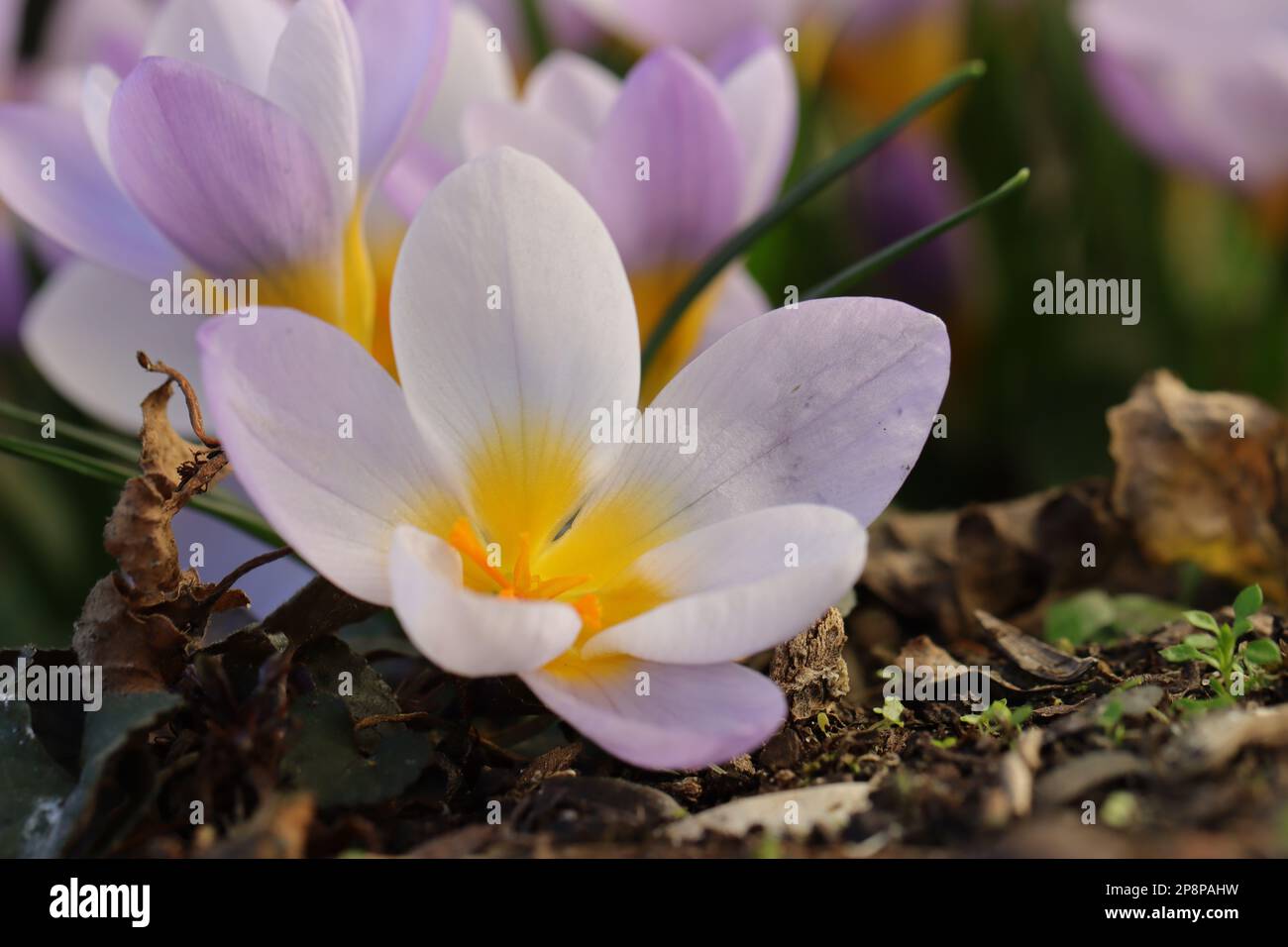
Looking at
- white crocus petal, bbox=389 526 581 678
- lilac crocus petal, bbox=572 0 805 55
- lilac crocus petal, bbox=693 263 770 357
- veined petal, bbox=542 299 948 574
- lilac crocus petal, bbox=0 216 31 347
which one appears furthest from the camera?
lilac crocus petal, bbox=0 216 31 347


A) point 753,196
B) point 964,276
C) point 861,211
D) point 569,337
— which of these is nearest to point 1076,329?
point 964,276

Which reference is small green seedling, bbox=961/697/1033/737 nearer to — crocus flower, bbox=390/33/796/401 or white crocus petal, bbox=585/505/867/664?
white crocus petal, bbox=585/505/867/664

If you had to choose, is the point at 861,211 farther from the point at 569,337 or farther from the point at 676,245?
the point at 569,337

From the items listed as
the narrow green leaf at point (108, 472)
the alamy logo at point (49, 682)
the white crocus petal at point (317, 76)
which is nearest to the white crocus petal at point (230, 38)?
the white crocus petal at point (317, 76)

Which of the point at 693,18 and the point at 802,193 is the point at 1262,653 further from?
the point at 693,18

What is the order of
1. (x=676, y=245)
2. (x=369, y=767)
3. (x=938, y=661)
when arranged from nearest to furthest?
(x=369, y=767) < (x=938, y=661) < (x=676, y=245)

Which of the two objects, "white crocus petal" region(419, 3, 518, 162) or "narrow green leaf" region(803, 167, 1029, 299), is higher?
"white crocus petal" region(419, 3, 518, 162)
